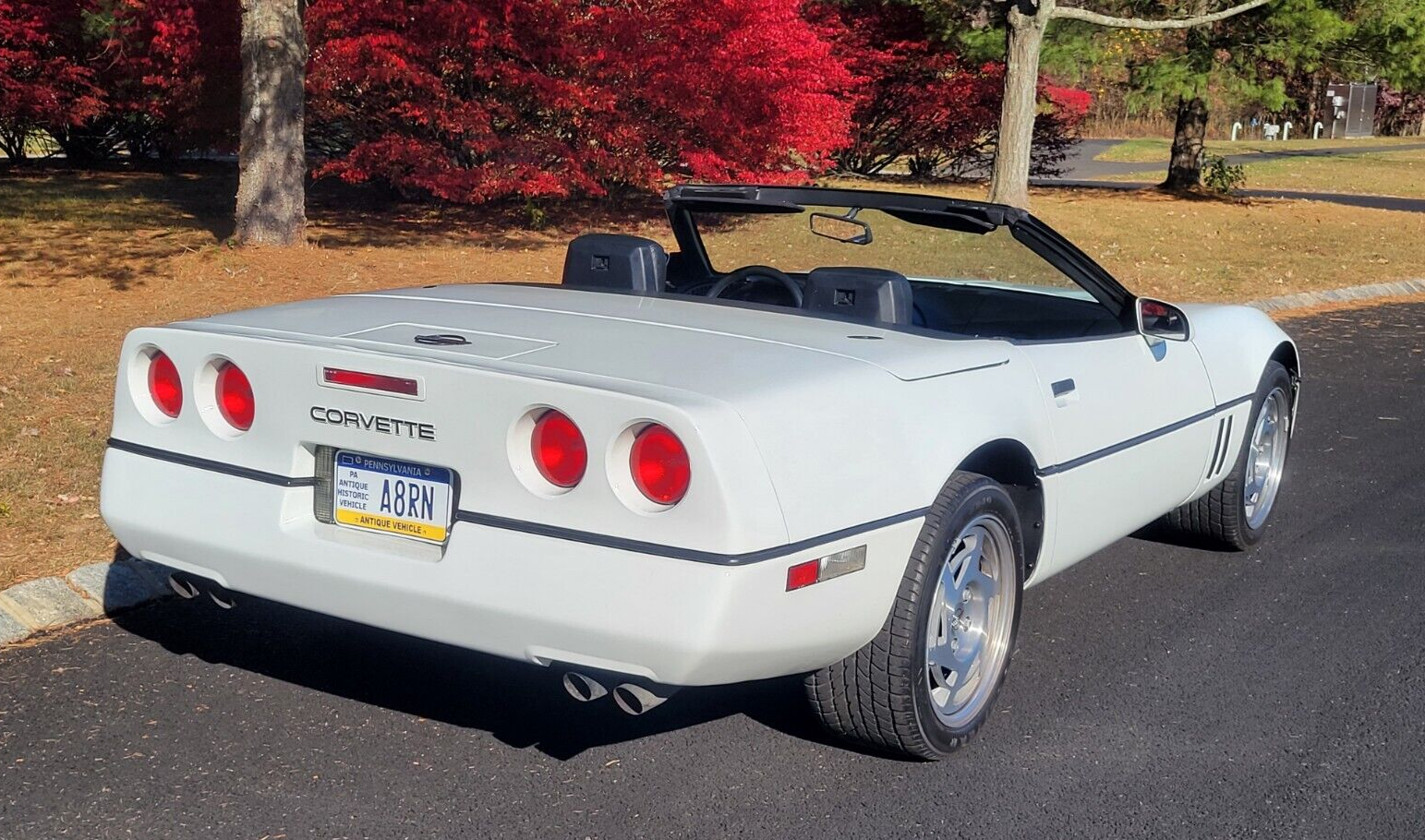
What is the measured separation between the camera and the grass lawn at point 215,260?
6.48m

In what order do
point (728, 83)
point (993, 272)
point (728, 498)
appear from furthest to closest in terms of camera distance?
point (728, 83), point (993, 272), point (728, 498)

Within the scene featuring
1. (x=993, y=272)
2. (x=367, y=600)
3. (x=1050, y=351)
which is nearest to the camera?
(x=367, y=600)

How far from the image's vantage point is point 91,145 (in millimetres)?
26391

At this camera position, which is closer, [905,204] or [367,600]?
[367,600]

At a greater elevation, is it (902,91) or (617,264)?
(902,91)

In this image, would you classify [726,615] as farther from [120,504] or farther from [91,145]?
[91,145]

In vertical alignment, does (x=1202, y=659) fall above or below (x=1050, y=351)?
below

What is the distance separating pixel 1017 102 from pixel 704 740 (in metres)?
16.1

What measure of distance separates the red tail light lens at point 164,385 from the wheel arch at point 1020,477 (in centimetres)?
200

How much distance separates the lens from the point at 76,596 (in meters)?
4.89

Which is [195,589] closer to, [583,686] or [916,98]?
[583,686]

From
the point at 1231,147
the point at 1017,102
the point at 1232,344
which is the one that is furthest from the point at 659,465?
the point at 1231,147

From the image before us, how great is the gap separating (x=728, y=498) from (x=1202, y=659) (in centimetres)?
220

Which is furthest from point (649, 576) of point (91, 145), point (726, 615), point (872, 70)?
point (91, 145)
